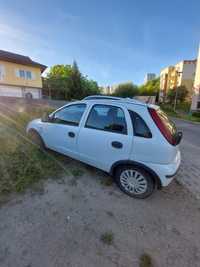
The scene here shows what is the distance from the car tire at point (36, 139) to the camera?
3916 mm

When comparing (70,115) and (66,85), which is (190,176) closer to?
(70,115)

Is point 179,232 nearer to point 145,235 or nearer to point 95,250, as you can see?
point 145,235

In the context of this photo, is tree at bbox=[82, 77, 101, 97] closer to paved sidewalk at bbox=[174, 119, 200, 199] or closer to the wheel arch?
paved sidewalk at bbox=[174, 119, 200, 199]

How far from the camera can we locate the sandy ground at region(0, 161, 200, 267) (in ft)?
5.49

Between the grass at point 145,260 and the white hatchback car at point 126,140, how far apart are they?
38.6 inches

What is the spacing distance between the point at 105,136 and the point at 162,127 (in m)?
0.99

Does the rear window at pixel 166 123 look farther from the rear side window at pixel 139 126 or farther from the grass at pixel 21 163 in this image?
the grass at pixel 21 163

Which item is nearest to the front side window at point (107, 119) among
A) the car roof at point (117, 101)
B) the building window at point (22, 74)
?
the car roof at point (117, 101)

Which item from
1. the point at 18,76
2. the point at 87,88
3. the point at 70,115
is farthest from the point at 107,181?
the point at 87,88

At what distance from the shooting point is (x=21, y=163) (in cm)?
340

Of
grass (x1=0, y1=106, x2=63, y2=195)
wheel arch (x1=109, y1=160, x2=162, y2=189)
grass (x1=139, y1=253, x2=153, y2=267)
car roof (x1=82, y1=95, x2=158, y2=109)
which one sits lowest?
grass (x1=139, y1=253, x2=153, y2=267)

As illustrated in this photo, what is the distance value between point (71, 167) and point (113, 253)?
6.63 feet

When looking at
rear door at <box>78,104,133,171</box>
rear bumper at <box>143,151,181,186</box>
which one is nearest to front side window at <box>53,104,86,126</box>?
rear door at <box>78,104,133,171</box>

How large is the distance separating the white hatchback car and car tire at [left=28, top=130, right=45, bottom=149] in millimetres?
867
